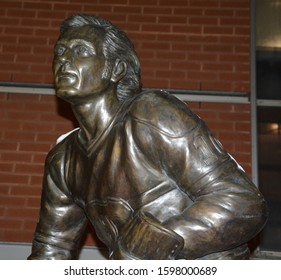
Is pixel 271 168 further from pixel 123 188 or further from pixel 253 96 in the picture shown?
pixel 123 188

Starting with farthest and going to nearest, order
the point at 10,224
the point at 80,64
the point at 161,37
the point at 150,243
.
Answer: the point at 161,37, the point at 10,224, the point at 80,64, the point at 150,243

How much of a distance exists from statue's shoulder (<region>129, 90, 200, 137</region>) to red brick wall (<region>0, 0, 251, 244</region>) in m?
1.31

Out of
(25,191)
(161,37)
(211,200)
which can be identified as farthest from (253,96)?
(211,200)

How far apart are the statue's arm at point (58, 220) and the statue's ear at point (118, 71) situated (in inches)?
14.5

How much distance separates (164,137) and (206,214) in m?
0.27

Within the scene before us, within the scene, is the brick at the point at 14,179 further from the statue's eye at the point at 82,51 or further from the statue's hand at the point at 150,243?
the statue's hand at the point at 150,243

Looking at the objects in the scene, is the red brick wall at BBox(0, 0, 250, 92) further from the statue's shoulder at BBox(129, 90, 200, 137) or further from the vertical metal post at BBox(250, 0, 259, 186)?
the statue's shoulder at BBox(129, 90, 200, 137)

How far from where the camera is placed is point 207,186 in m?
1.46

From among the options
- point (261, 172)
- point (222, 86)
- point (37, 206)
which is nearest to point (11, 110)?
point (37, 206)

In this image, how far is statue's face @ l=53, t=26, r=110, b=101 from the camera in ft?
5.42

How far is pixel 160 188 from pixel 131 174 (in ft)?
0.32

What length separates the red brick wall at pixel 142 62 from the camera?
9.29 feet

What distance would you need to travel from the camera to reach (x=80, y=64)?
166 centimetres

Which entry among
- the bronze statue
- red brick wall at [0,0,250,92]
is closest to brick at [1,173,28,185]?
red brick wall at [0,0,250,92]
